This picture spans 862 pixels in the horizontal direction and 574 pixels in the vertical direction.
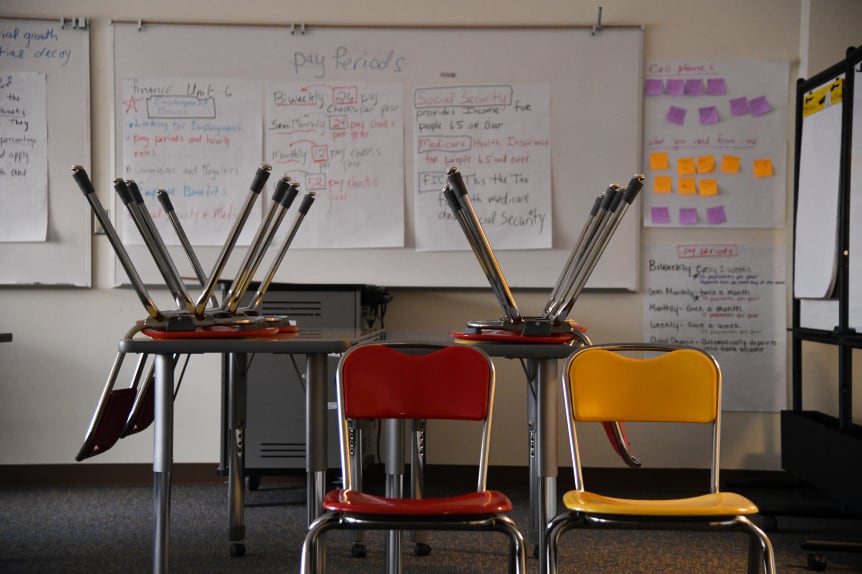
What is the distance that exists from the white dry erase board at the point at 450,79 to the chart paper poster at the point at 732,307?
18 cm

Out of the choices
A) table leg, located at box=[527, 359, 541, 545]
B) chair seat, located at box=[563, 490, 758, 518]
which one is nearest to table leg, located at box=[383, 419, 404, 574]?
table leg, located at box=[527, 359, 541, 545]

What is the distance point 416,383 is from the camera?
1980mm

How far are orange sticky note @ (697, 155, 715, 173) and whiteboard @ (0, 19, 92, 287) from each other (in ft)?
8.90

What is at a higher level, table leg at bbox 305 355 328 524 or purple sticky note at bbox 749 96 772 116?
purple sticky note at bbox 749 96 772 116

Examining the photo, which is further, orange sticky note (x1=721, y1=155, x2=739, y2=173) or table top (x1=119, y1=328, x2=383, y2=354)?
orange sticky note (x1=721, y1=155, x2=739, y2=173)

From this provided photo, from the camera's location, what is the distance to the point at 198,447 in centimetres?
379

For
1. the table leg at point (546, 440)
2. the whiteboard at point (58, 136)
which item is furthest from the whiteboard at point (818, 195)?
the whiteboard at point (58, 136)

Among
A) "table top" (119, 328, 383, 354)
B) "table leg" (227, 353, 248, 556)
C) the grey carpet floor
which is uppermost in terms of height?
"table top" (119, 328, 383, 354)

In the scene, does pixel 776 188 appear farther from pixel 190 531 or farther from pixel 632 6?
pixel 190 531

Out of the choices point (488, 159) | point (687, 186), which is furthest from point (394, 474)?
point (687, 186)

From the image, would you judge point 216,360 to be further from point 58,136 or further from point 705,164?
point 705,164

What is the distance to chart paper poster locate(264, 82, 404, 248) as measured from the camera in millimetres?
3738

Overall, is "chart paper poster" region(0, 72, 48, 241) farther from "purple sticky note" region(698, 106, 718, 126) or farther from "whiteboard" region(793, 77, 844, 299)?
"whiteboard" region(793, 77, 844, 299)

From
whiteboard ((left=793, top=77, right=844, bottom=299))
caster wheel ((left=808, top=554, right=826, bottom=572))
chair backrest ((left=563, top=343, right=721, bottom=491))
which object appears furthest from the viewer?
whiteboard ((left=793, top=77, right=844, bottom=299))
